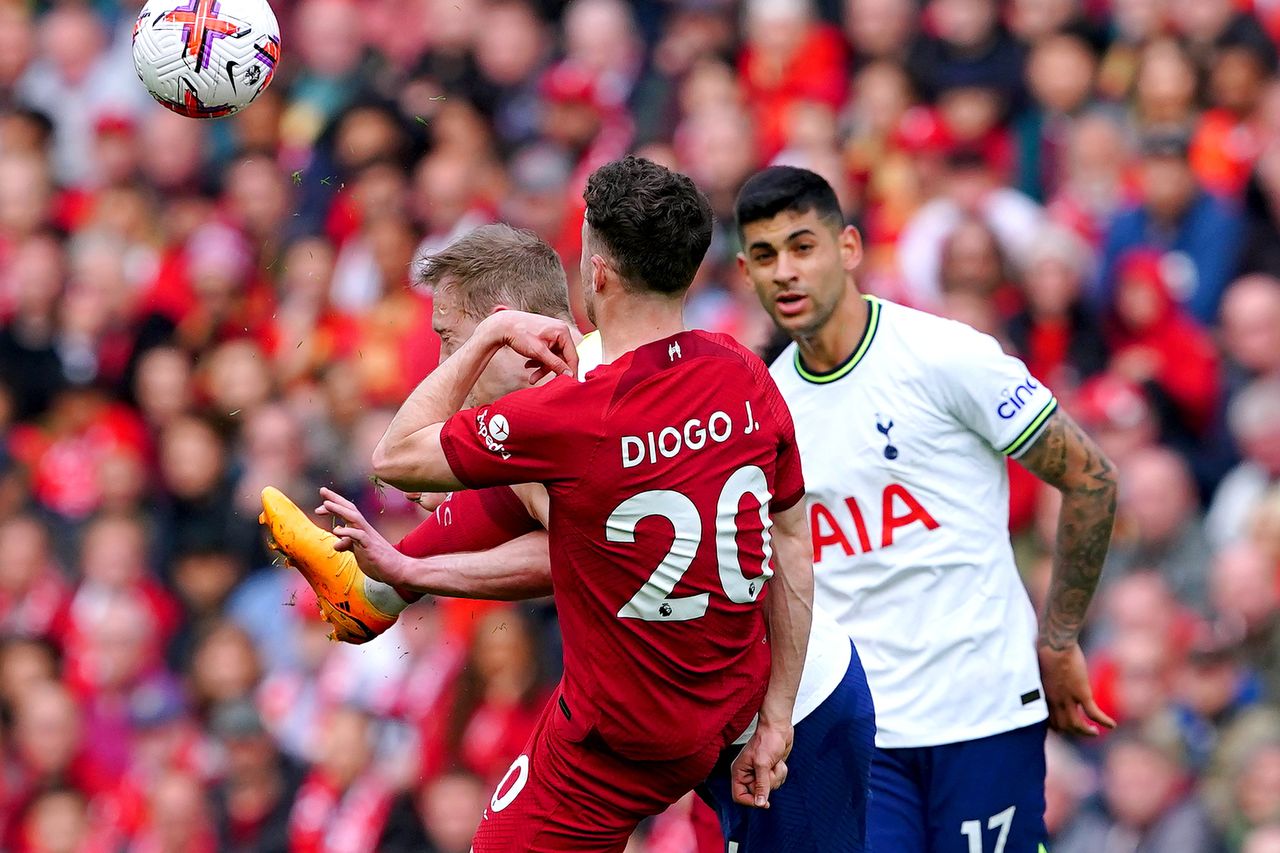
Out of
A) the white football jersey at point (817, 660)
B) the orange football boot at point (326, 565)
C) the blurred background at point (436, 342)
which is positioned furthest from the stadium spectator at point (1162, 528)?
the orange football boot at point (326, 565)

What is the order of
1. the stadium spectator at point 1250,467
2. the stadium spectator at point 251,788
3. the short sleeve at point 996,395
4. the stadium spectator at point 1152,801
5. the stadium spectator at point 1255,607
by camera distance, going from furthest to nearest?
the stadium spectator at point 251,788
the stadium spectator at point 1250,467
the stadium spectator at point 1255,607
the stadium spectator at point 1152,801
the short sleeve at point 996,395

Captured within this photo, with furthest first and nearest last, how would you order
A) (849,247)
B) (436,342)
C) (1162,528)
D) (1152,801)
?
(436,342), (1162,528), (1152,801), (849,247)

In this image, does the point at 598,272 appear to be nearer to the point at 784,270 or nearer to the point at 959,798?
the point at 784,270

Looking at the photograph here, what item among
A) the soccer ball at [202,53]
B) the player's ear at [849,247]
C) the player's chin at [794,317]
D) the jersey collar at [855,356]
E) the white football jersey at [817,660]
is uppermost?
the soccer ball at [202,53]

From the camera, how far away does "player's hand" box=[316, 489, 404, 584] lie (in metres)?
4.84

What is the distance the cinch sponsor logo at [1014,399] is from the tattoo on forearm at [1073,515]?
0.11 metres

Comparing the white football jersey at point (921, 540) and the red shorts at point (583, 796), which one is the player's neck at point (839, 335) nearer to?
the white football jersey at point (921, 540)

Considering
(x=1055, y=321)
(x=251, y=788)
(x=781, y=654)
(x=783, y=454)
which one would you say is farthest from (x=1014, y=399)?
(x=251, y=788)

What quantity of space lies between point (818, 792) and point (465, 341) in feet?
4.85

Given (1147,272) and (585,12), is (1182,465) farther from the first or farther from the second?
(585,12)

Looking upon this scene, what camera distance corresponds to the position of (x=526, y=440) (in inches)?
180

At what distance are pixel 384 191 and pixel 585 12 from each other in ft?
5.67

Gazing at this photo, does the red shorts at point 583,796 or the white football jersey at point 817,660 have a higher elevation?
the white football jersey at point 817,660

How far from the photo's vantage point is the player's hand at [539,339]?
4.73 m
